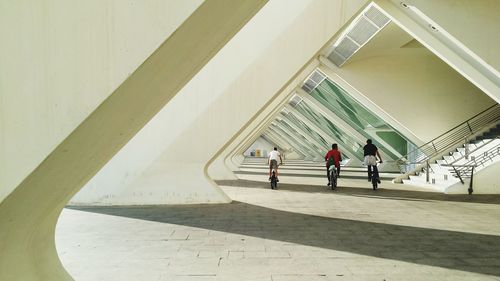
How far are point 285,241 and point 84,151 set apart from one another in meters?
3.59

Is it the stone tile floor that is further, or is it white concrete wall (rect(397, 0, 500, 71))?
white concrete wall (rect(397, 0, 500, 71))

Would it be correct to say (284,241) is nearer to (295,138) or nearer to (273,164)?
(273,164)

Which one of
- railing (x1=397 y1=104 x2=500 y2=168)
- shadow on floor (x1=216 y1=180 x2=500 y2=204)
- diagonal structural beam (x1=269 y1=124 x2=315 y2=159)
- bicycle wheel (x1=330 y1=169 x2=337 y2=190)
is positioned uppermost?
diagonal structural beam (x1=269 y1=124 x2=315 y2=159)

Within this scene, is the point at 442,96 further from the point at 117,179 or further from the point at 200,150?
the point at 117,179

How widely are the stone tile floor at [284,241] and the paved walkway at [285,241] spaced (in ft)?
0.04

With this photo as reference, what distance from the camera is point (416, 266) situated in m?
5.02

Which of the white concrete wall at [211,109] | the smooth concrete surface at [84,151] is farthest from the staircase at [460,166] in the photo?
the smooth concrete surface at [84,151]

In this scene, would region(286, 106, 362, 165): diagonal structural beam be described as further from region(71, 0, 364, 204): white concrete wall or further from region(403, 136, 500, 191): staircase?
region(71, 0, 364, 204): white concrete wall

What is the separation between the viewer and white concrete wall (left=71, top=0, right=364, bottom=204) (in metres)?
10.0

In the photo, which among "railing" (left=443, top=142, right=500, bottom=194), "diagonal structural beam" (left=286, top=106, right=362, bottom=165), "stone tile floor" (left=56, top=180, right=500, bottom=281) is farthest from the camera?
"diagonal structural beam" (left=286, top=106, right=362, bottom=165)

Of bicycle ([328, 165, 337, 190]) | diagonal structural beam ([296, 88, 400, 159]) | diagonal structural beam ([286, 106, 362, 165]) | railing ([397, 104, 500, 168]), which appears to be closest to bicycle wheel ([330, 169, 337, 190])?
bicycle ([328, 165, 337, 190])

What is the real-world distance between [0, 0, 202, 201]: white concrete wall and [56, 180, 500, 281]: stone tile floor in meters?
2.10

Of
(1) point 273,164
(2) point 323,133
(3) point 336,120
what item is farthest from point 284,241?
(2) point 323,133

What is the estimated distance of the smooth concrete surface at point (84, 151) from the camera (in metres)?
3.04
